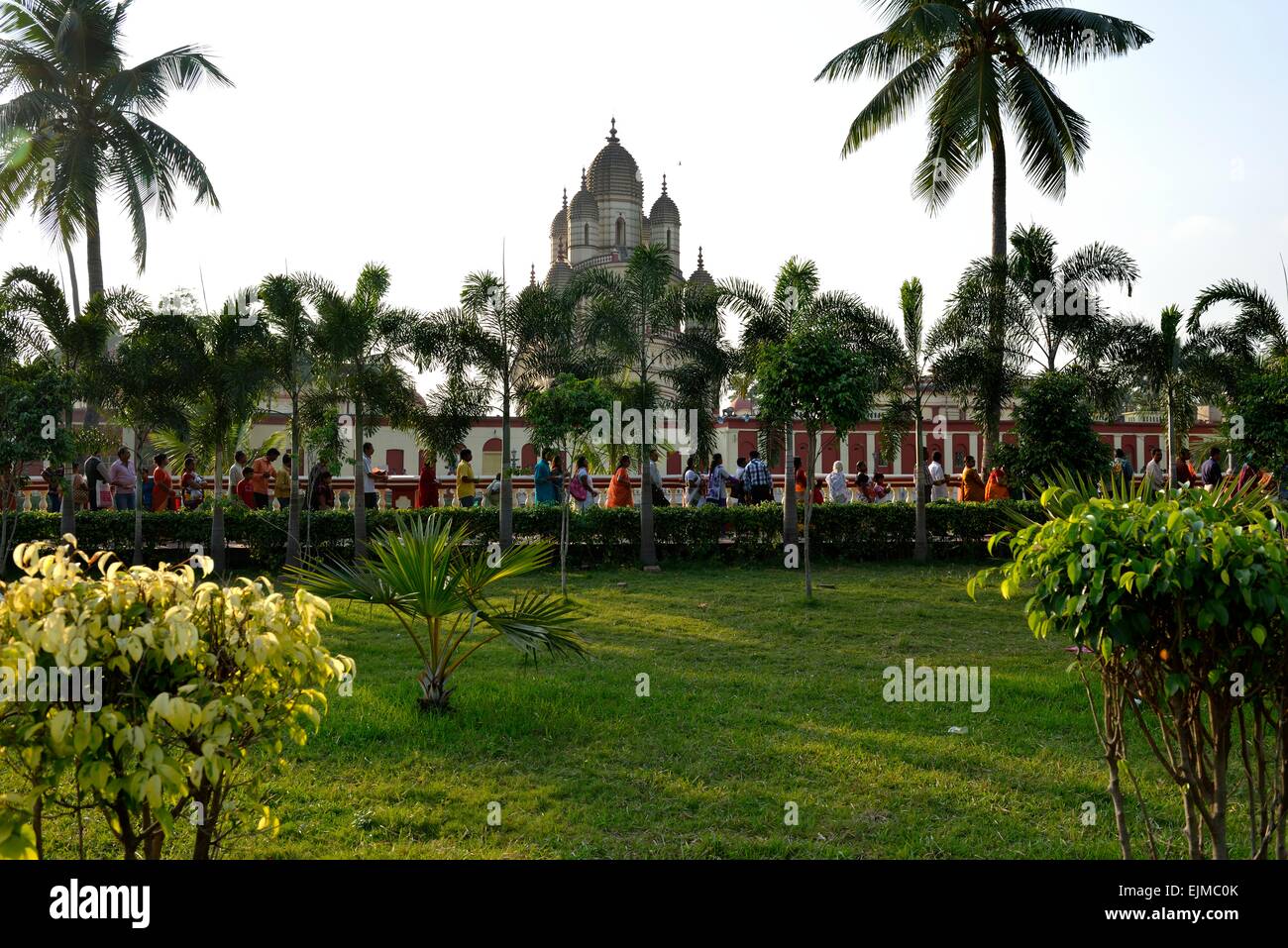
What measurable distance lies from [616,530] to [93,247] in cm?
1143

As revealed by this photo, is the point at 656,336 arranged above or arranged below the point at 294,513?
above

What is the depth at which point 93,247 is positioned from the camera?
18.9m

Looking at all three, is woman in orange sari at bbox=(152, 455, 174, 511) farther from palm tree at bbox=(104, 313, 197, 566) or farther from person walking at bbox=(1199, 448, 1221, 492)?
person walking at bbox=(1199, 448, 1221, 492)

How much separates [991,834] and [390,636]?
23.5 feet

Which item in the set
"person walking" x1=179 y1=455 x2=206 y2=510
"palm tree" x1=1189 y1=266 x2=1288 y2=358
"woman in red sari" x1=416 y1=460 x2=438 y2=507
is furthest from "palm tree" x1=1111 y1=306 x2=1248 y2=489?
"person walking" x1=179 y1=455 x2=206 y2=510

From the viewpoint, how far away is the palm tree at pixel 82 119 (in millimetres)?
18500

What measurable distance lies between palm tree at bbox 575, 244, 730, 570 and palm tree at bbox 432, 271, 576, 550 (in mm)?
728

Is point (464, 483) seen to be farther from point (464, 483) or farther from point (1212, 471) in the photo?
point (1212, 471)

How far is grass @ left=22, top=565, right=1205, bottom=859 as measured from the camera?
5270mm

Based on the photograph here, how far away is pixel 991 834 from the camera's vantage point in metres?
5.34

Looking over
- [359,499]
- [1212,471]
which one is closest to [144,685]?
[359,499]
